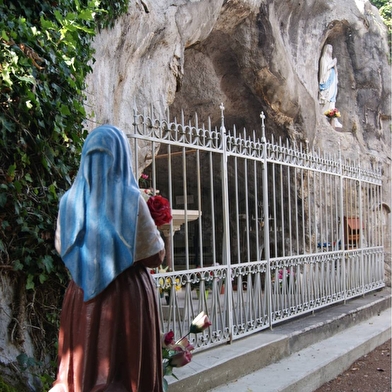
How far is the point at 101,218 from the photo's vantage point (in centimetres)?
197

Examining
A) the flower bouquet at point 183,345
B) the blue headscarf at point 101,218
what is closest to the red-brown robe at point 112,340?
the blue headscarf at point 101,218

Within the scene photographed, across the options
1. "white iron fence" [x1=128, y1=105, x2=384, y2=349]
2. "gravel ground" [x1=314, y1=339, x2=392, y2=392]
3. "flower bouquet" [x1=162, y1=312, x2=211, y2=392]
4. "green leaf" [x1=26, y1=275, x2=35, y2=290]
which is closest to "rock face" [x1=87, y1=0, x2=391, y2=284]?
"white iron fence" [x1=128, y1=105, x2=384, y2=349]

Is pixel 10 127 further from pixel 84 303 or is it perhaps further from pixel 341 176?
pixel 341 176

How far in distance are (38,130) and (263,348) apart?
115 inches

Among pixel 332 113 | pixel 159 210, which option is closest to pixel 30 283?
pixel 159 210

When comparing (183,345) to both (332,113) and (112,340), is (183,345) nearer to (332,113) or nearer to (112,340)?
(112,340)

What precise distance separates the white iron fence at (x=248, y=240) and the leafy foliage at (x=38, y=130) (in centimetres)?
65

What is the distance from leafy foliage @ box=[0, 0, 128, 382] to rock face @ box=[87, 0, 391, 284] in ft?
1.82

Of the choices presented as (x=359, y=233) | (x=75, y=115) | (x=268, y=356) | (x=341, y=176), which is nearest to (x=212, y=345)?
(x=268, y=356)

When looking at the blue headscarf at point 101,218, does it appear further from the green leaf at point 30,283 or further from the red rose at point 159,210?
the green leaf at point 30,283

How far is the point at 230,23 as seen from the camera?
23.5ft

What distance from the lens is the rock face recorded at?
4.71 m

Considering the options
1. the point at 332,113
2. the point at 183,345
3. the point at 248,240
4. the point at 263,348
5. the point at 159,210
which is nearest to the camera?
the point at 159,210

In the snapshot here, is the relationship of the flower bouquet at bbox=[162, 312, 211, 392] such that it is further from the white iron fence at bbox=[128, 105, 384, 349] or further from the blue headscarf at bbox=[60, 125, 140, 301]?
the blue headscarf at bbox=[60, 125, 140, 301]
